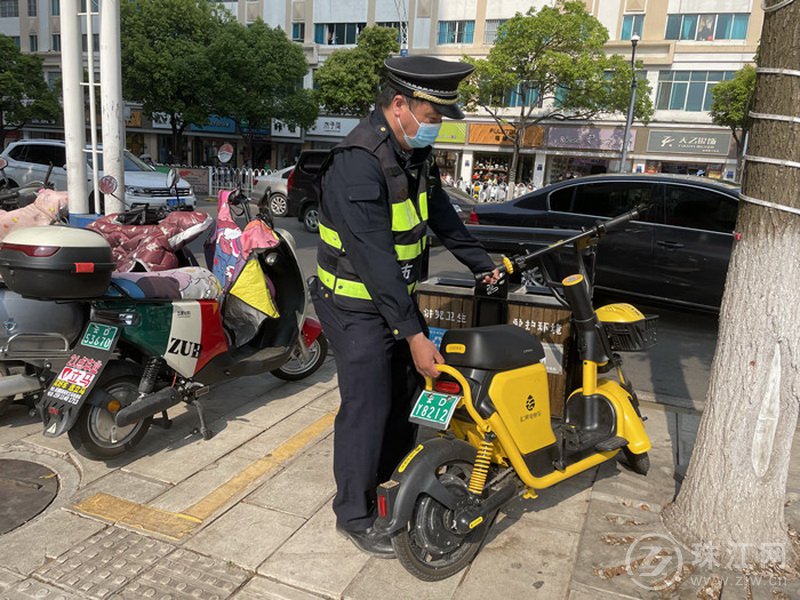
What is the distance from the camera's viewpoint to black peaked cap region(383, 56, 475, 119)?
2328mm

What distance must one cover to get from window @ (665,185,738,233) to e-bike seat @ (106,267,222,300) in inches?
183

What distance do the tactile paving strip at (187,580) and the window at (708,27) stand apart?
31.4m

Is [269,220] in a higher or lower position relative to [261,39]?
lower

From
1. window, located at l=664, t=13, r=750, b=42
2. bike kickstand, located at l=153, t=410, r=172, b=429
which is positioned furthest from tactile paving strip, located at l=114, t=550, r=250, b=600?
window, located at l=664, t=13, r=750, b=42

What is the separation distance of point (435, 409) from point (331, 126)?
1307 inches

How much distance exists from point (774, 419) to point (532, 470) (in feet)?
3.25

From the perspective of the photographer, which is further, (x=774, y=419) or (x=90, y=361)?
(x=90, y=361)

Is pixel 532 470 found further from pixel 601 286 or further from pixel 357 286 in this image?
pixel 601 286

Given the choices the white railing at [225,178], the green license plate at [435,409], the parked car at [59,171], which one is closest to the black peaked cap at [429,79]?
the green license plate at [435,409]

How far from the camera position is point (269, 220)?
4.35 metres

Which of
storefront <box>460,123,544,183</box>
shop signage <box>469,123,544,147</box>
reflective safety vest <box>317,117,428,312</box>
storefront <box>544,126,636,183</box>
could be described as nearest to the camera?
reflective safety vest <box>317,117,428,312</box>

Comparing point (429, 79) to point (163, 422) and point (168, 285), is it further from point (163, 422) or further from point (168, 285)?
point (163, 422)

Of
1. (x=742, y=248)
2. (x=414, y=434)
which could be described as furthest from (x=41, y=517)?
(x=742, y=248)

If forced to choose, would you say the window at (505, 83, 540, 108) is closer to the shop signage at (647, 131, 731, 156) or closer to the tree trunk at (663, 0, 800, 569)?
the shop signage at (647, 131, 731, 156)
